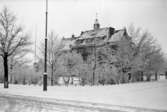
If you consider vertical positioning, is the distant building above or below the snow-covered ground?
above

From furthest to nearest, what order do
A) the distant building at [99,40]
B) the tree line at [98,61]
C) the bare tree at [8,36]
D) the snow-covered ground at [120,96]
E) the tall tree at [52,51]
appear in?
the tall tree at [52,51]
the distant building at [99,40]
the tree line at [98,61]
the bare tree at [8,36]
the snow-covered ground at [120,96]

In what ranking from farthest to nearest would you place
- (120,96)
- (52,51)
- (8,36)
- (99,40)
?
(99,40) < (52,51) < (8,36) < (120,96)

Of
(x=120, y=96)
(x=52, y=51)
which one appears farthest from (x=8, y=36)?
(x=120, y=96)

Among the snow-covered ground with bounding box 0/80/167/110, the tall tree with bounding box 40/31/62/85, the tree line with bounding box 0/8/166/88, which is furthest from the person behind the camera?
the tall tree with bounding box 40/31/62/85

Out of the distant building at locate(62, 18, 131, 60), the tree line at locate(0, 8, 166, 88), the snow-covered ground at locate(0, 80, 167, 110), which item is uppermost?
the distant building at locate(62, 18, 131, 60)

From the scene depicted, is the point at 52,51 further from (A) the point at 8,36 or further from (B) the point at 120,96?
(B) the point at 120,96

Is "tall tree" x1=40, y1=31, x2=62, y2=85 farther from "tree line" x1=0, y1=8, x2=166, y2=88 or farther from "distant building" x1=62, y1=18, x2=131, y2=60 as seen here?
"distant building" x1=62, y1=18, x2=131, y2=60

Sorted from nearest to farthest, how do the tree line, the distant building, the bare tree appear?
the bare tree, the tree line, the distant building

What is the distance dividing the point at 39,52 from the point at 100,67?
→ 10126 mm

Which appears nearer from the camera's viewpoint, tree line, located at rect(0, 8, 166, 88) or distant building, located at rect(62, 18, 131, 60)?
tree line, located at rect(0, 8, 166, 88)

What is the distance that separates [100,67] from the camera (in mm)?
27688

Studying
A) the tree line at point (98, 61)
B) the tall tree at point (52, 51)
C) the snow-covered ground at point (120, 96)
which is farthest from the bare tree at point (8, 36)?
the tall tree at point (52, 51)

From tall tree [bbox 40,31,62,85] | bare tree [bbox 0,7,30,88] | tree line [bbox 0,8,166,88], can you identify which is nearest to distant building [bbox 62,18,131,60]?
tree line [bbox 0,8,166,88]

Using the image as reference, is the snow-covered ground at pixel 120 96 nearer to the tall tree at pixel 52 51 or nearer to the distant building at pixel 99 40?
the distant building at pixel 99 40
